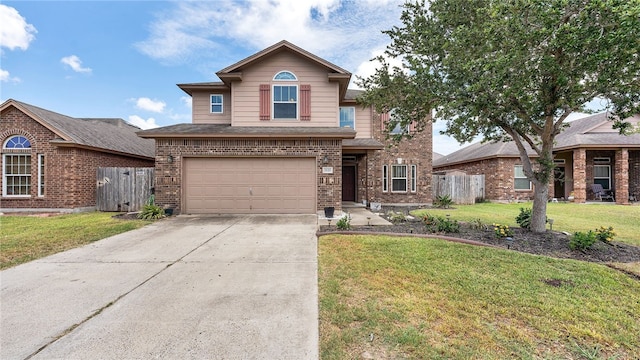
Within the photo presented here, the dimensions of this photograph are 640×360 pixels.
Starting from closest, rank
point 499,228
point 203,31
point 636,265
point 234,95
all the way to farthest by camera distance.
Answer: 1. point 636,265
2. point 499,228
3. point 234,95
4. point 203,31

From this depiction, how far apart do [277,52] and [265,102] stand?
7.20ft

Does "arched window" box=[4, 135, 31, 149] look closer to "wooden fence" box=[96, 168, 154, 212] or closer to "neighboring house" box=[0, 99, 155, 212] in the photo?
"neighboring house" box=[0, 99, 155, 212]

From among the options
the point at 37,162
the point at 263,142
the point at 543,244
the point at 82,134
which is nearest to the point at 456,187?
the point at 543,244

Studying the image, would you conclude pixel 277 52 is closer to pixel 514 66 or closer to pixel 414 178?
pixel 514 66

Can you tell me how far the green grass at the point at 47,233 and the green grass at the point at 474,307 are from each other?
5976 mm

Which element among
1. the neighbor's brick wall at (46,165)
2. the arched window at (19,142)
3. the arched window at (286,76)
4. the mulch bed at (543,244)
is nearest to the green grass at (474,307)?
the mulch bed at (543,244)

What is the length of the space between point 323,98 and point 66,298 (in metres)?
10.1

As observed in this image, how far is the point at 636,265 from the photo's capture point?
15.5 ft

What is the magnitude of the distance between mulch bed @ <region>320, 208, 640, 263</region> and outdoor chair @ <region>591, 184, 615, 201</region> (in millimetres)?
13965

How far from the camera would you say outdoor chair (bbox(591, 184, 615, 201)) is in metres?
16.2

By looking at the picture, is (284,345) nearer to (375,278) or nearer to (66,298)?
(375,278)

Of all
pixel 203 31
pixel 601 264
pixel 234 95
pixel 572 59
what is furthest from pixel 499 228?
pixel 203 31

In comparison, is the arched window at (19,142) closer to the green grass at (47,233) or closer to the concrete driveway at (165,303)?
the green grass at (47,233)

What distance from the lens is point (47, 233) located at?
7430 mm
